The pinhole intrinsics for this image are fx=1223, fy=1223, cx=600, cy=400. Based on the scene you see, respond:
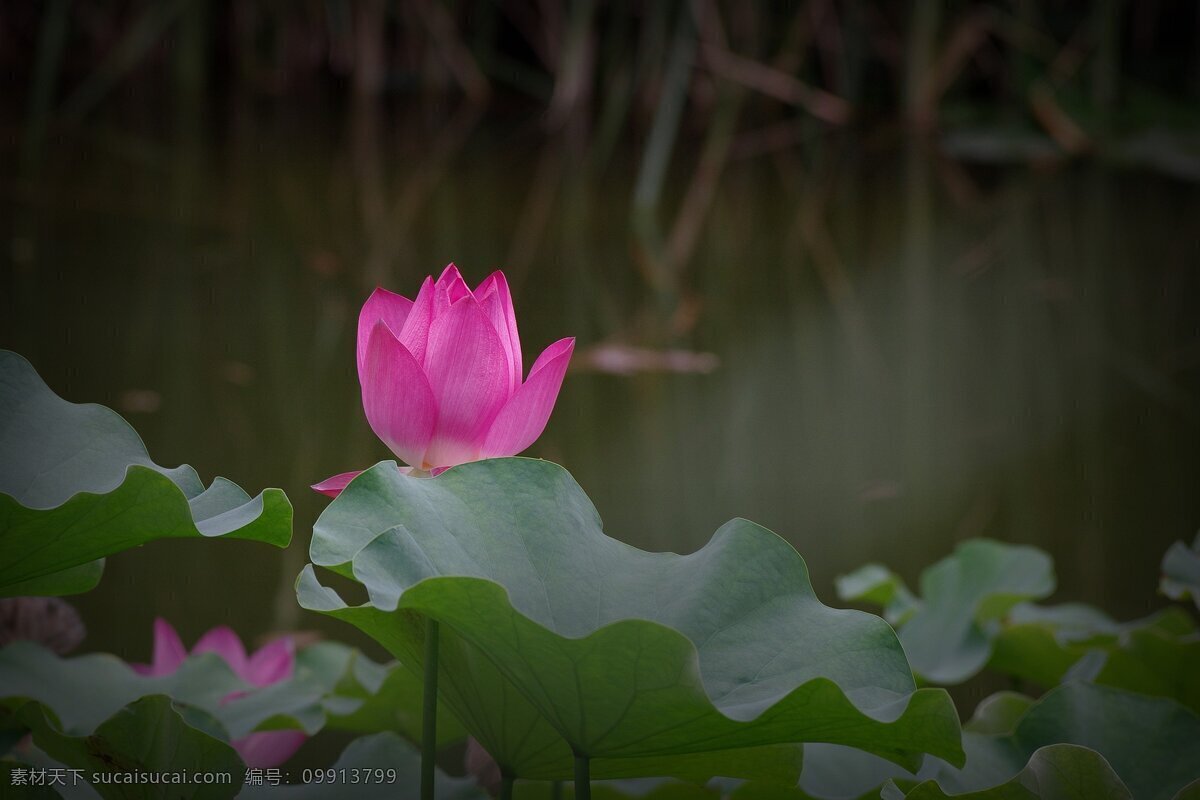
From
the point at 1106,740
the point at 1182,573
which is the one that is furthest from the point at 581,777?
the point at 1182,573

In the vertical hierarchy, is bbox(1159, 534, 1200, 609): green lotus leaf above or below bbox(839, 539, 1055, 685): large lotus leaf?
above

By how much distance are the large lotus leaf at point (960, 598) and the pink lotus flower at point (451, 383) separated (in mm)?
423

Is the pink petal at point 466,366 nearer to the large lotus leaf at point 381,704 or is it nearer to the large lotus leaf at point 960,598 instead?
the large lotus leaf at point 381,704

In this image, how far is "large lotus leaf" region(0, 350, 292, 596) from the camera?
0.40 m

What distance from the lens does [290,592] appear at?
1079 millimetres

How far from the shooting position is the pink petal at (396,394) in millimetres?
434

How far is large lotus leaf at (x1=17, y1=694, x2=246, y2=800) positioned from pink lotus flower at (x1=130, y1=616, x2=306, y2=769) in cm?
13

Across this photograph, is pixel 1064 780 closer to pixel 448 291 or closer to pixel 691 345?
pixel 448 291

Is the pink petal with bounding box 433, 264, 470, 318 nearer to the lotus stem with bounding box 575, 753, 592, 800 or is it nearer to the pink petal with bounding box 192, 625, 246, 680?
the lotus stem with bounding box 575, 753, 592, 800

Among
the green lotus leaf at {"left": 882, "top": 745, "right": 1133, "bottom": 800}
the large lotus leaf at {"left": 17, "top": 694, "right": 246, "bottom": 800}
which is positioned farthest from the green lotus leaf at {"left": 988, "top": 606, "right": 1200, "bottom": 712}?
the large lotus leaf at {"left": 17, "top": 694, "right": 246, "bottom": 800}

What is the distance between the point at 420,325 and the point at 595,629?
0.47ft

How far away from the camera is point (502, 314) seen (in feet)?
1.53

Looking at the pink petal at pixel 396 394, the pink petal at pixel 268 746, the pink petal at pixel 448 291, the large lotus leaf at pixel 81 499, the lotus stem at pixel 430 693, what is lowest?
the pink petal at pixel 268 746

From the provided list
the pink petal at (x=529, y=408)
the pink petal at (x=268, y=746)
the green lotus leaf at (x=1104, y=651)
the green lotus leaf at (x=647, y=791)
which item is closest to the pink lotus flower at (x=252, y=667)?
the pink petal at (x=268, y=746)
